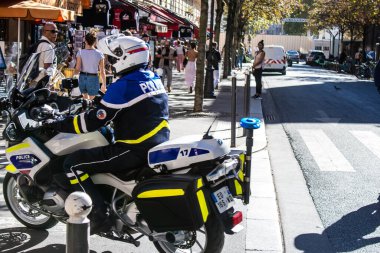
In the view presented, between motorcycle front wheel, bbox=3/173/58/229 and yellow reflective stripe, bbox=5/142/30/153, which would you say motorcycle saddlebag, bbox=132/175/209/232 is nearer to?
yellow reflective stripe, bbox=5/142/30/153

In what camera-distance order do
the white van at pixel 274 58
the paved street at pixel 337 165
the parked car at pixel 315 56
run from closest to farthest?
the paved street at pixel 337 165, the white van at pixel 274 58, the parked car at pixel 315 56

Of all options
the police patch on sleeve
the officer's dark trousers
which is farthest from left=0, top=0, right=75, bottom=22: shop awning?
the police patch on sleeve

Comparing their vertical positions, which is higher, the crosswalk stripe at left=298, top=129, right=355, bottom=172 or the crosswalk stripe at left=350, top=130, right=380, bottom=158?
the crosswalk stripe at left=350, top=130, right=380, bottom=158

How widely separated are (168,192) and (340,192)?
12.6ft

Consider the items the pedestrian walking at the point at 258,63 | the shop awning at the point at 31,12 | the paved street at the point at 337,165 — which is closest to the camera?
the paved street at the point at 337,165

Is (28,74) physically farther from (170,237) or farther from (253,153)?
(253,153)

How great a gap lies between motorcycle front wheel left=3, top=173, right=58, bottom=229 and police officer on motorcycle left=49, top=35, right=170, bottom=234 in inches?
37.9

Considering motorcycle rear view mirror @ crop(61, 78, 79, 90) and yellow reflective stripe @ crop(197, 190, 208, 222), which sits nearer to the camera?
yellow reflective stripe @ crop(197, 190, 208, 222)

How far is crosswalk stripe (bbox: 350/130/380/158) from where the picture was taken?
11039 millimetres

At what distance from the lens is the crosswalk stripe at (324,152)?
9.41 m

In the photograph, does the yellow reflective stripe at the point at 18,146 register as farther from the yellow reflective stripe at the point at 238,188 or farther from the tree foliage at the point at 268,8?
the tree foliage at the point at 268,8

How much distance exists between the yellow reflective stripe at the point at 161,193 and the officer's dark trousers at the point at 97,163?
0.30m

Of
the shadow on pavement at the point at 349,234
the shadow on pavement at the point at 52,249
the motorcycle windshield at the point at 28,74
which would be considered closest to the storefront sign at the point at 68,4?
the motorcycle windshield at the point at 28,74

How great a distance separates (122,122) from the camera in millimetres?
4891
